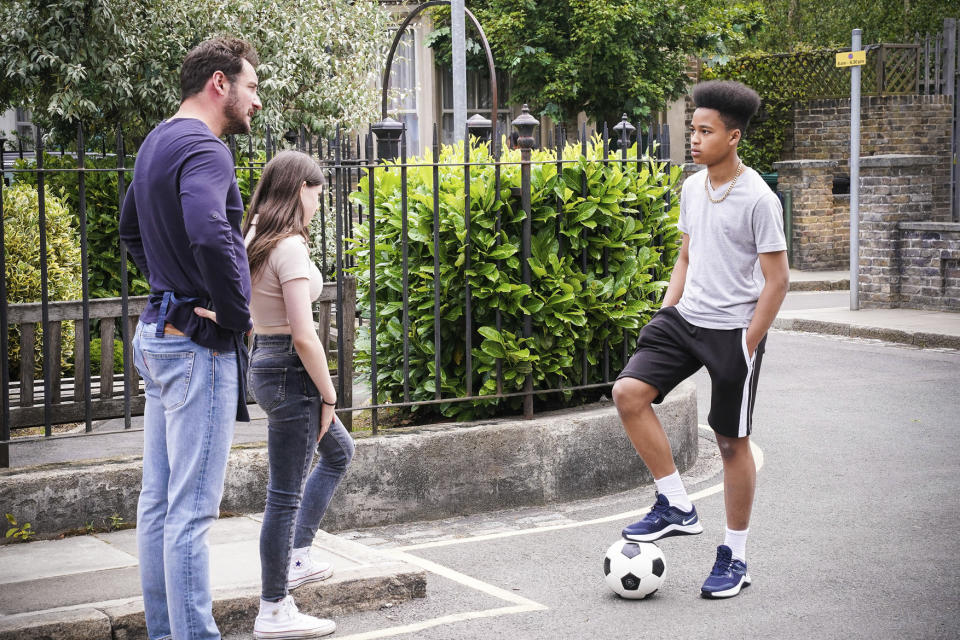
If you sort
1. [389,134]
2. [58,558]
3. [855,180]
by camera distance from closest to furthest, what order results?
1. [58,558]
2. [389,134]
3. [855,180]

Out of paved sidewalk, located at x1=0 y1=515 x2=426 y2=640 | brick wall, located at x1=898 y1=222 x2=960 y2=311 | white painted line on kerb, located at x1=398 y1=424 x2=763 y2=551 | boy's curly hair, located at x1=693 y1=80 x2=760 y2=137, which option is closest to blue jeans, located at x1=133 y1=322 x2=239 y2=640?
paved sidewalk, located at x1=0 y1=515 x2=426 y2=640

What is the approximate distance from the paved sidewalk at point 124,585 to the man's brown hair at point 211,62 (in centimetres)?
199

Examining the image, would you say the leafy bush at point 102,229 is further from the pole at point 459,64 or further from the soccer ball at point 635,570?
the soccer ball at point 635,570

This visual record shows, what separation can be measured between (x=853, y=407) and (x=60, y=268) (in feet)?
20.8

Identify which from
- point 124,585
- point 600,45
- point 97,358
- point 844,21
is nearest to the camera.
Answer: point 124,585

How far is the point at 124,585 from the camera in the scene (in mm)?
4742

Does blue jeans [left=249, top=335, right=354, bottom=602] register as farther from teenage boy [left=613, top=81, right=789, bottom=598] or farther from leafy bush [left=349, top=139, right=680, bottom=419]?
leafy bush [left=349, top=139, right=680, bottom=419]

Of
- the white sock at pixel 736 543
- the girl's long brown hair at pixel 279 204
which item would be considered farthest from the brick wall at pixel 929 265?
the girl's long brown hair at pixel 279 204

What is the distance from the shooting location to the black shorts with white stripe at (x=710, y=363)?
4.90m

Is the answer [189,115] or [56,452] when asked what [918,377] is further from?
[189,115]

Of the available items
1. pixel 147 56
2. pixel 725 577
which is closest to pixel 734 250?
pixel 725 577

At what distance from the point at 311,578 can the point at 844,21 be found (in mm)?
33848

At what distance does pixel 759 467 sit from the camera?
751cm

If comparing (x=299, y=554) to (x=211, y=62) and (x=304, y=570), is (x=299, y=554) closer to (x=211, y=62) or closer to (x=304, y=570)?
(x=304, y=570)
